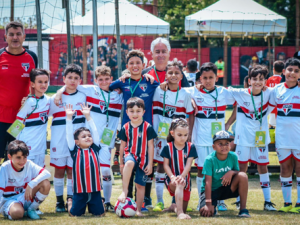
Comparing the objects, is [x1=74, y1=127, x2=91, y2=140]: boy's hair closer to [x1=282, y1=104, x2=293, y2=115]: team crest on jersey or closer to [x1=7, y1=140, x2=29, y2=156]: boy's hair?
[x1=7, y1=140, x2=29, y2=156]: boy's hair

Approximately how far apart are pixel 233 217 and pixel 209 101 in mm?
1539

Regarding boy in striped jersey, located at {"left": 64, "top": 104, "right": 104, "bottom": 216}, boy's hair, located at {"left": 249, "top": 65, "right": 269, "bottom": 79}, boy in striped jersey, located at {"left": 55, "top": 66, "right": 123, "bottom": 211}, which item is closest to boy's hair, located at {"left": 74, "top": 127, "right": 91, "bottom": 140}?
boy in striped jersey, located at {"left": 64, "top": 104, "right": 104, "bottom": 216}

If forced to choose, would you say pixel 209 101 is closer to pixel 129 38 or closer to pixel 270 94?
pixel 270 94

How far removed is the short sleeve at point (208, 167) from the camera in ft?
16.4

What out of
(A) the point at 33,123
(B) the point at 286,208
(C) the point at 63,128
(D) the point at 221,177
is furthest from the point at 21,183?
(B) the point at 286,208

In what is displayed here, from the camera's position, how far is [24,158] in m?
4.91

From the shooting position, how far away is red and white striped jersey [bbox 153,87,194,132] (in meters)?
5.53

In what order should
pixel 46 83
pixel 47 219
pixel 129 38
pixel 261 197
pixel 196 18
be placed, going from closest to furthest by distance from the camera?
pixel 47 219 < pixel 46 83 < pixel 261 197 < pixel 196 18 < pixel 129 38

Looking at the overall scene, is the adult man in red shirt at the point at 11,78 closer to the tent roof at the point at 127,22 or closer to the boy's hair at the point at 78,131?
the boy's hair at the point at 78,131

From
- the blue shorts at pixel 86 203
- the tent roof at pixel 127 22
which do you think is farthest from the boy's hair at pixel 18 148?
the tent roof at pixel 127 22

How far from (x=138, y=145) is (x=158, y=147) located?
1.45 feet

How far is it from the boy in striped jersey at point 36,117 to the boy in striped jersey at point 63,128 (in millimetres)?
127

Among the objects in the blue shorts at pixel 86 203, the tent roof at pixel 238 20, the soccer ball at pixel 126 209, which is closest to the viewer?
the soccer ball at pixel 126 209

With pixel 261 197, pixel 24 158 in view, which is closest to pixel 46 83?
pixel 24 158
